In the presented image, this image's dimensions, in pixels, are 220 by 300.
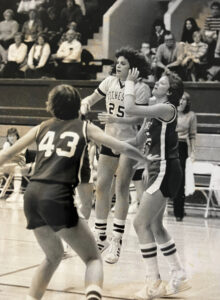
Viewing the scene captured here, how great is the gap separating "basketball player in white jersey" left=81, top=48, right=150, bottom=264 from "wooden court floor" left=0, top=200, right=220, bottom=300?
13.5 inches

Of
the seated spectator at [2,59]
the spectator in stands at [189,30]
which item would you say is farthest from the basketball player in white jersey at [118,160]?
the seated spectator at [2,59]

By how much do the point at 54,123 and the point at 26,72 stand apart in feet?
39.2

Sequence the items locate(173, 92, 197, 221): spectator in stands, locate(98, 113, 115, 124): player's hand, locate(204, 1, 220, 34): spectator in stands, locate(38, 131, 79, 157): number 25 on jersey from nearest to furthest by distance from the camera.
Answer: locate(38, 131, 79, 157): number 25 on jersey, locate(98, 113, 115, 124): player's hand, locate(173, 92, 197, 221): spectator in stands, locate(204, 1, 220, 34): spectator in stands

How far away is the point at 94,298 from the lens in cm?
430

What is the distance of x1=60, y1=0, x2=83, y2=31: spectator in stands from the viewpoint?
56.2 feet

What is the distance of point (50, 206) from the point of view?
423 centimetres

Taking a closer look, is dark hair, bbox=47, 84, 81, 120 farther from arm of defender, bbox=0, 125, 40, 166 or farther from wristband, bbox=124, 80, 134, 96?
wristband, bbox=124, 80, 134, 96

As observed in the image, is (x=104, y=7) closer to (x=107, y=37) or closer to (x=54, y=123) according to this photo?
(x=107, y=37)

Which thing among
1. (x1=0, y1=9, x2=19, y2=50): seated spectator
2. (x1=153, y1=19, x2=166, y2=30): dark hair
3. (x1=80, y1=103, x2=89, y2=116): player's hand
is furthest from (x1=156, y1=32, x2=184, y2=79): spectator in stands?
(x1=80, y1=103, x2=89, y2=116): player's hand

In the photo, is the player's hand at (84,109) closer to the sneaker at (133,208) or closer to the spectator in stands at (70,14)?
the sneaker at (133,208)

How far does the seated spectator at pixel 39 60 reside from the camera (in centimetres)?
1609

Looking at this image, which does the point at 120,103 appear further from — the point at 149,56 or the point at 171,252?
the point at 149,56

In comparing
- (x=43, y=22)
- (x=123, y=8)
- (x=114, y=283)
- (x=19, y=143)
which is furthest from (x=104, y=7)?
(x=19, y=143)

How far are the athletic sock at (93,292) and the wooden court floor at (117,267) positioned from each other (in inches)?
41.6
